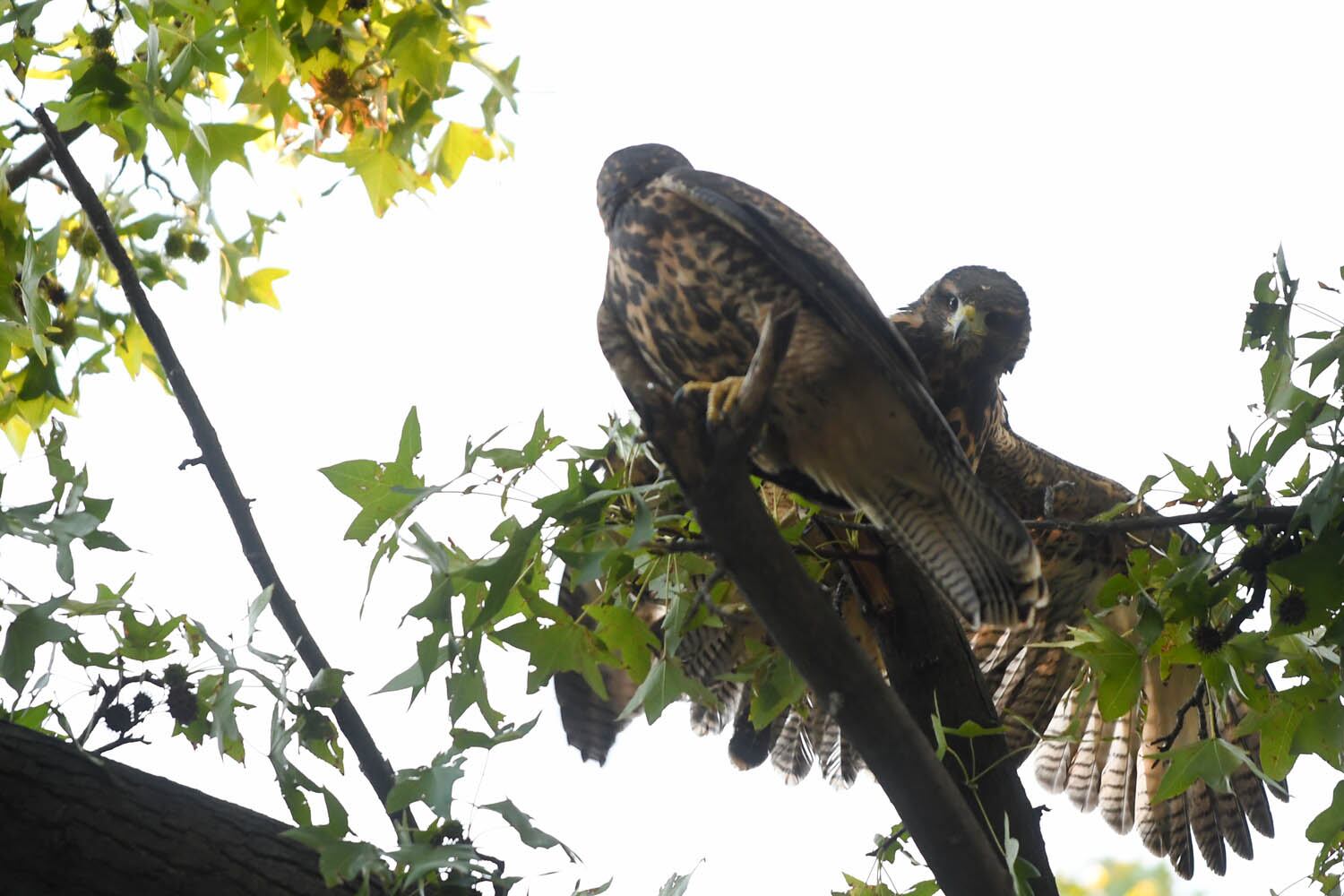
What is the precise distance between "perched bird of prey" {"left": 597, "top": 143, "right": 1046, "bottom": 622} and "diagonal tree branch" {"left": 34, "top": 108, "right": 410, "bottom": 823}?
0.92 m

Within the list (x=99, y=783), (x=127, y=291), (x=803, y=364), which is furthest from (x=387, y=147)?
(x=99, y=783)

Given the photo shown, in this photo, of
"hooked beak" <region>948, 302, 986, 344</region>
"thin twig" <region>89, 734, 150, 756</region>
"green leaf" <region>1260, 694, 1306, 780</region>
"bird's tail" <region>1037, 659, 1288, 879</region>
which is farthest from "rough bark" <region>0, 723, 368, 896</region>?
"bird's tail" <region>1037, 659, 1288, 879</region>

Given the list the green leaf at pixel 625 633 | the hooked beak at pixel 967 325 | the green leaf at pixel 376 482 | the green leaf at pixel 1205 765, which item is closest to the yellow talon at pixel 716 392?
the green leaf at pixel 625 633

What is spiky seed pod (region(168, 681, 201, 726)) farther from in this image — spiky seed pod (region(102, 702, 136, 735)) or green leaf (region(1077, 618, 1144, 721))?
green leaf (region(1077, 618, 1144, 721))

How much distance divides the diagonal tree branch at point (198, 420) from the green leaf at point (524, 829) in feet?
2.10

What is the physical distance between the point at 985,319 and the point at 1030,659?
134 cm

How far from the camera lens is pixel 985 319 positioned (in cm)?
382

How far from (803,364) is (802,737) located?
5.02 ft

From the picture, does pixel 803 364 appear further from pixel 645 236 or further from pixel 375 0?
pixel 375 0

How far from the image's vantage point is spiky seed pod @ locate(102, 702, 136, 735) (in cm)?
230

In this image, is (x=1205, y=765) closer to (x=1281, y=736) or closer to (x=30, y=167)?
(x=1281, y=736)

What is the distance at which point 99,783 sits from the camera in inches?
79.8

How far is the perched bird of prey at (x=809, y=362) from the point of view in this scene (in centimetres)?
310

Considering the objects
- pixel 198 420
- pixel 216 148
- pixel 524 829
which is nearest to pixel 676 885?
pixel 524 829
